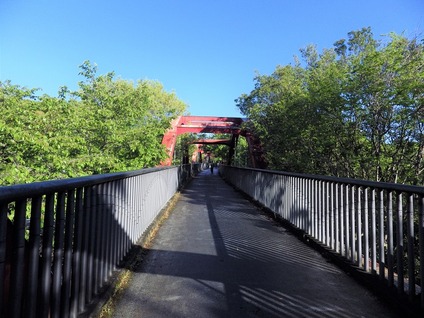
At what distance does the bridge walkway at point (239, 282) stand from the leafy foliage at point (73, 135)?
14.2 feet

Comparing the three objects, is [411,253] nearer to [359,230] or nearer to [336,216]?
[359,230]

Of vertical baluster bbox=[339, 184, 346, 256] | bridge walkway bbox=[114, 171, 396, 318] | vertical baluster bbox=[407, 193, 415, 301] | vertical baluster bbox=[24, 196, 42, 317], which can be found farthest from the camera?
vertical baluster bbox=[339, 184, 346, 256]

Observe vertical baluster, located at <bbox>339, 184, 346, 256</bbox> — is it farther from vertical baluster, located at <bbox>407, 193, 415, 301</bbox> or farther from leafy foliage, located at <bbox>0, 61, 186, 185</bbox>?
leafy foliage, located at <bbox>0, 61, 186, 185</bbox>

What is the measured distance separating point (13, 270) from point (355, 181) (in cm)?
356

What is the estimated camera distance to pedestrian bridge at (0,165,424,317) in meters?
1.88

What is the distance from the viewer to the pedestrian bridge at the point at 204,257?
188 cm

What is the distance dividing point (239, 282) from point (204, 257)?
106 cm

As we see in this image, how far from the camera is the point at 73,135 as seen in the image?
1005cm

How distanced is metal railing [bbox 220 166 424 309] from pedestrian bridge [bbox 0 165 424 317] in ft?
0.05

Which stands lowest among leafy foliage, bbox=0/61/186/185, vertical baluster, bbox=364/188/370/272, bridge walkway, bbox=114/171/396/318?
bridge walkway, bbox=114/171/396/318

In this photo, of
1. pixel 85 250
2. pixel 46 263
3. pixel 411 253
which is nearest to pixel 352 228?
pixel 411 253

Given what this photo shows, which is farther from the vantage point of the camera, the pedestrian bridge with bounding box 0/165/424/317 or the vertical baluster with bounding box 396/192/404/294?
the vertical baluster with bounding box 396/192/404/294

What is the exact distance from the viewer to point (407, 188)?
277cm

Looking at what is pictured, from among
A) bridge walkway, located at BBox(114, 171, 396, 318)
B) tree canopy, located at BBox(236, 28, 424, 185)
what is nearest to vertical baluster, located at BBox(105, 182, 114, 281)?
bridge walkway, located at BBox(114, 171, 396, 318)
